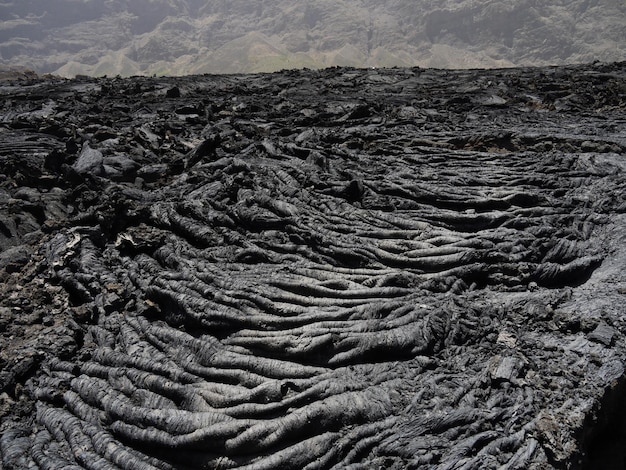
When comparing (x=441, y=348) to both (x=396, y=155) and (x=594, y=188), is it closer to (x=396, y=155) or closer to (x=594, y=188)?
(x=594, y=188)

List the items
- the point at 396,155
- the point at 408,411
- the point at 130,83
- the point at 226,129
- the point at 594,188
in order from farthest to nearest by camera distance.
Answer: the point at 130,83 < the point at 226,129 < the point at 396,155 < the point at 594,188 < the point at 408,411

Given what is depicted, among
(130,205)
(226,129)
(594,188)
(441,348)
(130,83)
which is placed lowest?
(441,348)

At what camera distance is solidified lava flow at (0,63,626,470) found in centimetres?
522

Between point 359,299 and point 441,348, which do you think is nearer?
point 441,348

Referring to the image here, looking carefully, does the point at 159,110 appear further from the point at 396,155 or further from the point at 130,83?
the point at 396,155

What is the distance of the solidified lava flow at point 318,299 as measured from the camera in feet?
17.1

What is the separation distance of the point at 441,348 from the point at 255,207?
4997 mm

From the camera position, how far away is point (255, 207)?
9.69 meters

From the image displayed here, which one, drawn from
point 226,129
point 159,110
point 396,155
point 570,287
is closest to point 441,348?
point 570,287

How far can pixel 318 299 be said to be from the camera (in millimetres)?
6953

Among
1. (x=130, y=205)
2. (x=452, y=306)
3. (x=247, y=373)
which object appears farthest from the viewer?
(x=130, y=205)

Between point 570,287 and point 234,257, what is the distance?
5542 mm

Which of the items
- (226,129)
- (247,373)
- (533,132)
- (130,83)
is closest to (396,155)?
(533,132)

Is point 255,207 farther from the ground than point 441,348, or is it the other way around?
point 255,207
